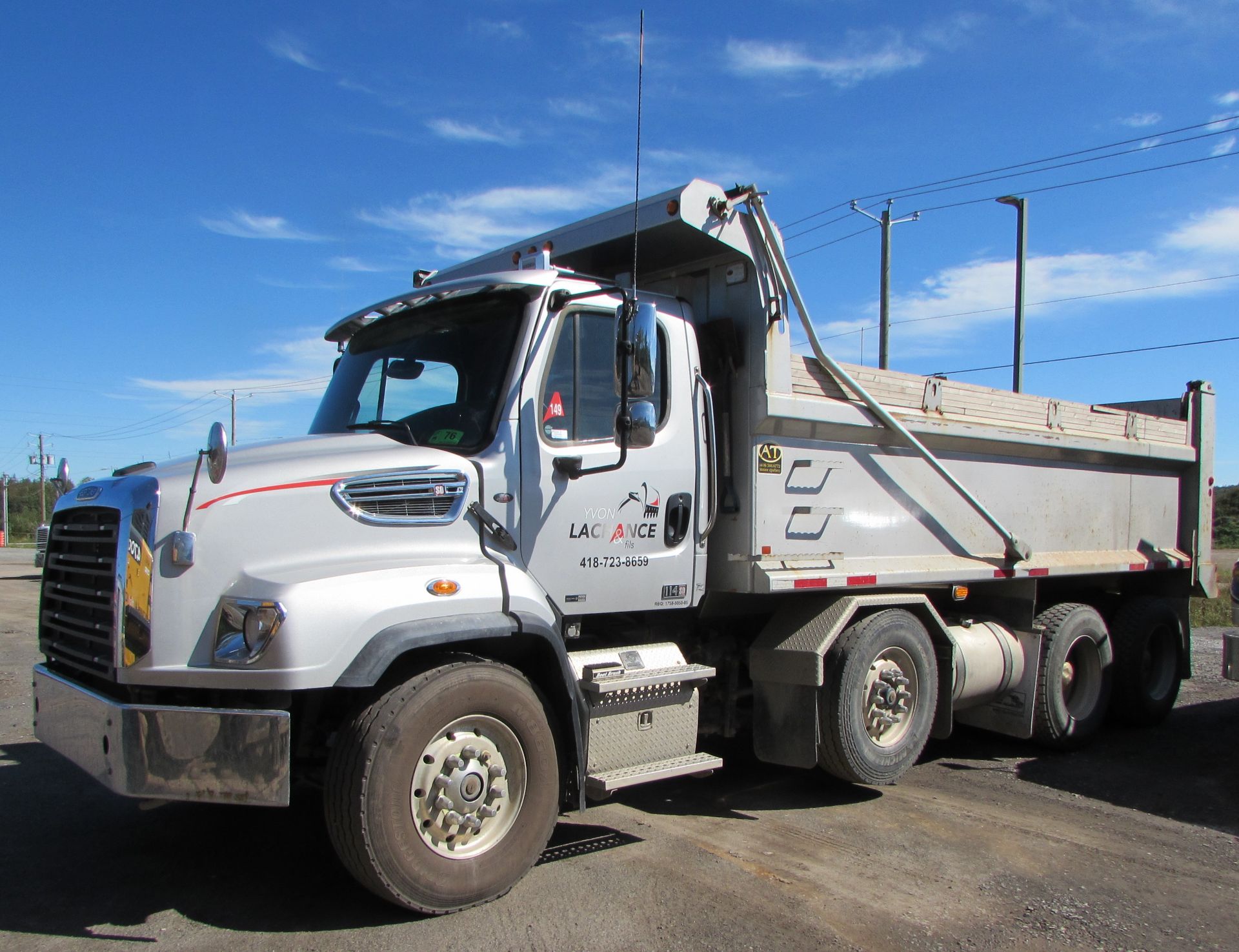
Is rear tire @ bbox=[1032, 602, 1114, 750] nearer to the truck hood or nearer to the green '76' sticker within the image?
the green '76' sticker

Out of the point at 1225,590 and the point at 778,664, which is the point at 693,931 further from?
the point at 1225,590

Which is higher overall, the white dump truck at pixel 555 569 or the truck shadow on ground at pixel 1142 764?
the white dump truck at pixel 555 569

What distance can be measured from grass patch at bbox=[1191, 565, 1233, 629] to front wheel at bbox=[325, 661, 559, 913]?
14458 mm

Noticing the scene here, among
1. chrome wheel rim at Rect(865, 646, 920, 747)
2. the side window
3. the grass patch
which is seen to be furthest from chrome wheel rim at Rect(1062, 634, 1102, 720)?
the grass patch

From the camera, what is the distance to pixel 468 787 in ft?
13.0

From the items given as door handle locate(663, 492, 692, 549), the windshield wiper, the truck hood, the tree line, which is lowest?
the tree line

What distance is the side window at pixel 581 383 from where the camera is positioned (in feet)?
15.2

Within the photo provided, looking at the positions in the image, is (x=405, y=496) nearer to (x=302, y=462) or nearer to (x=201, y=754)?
(x=302, y=462)

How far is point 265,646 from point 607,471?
1872 millimetres

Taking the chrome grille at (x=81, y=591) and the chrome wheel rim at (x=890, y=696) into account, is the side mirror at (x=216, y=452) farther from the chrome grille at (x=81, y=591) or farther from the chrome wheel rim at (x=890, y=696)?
the chrome wheel rim at (x=890, y=696)

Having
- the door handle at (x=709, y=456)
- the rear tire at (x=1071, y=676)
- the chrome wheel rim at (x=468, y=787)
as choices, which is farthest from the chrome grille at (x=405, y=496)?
the rear tire at (x=1071, y=676)

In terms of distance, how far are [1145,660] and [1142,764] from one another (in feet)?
5.14

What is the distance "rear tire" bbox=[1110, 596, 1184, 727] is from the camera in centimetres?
836

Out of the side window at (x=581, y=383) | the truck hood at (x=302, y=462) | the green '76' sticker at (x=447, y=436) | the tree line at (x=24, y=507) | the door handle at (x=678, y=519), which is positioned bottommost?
the tree line at (x=24, y=507)
